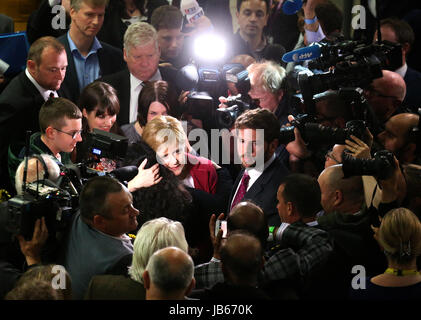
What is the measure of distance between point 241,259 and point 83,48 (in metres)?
2.63

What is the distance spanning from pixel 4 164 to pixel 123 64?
1211 millimetres

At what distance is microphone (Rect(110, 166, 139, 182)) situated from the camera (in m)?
3.61

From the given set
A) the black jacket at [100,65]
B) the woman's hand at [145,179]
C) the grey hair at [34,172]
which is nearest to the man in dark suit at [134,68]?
the black jacket at [100,65]

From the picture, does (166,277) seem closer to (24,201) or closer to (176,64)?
(24,201)

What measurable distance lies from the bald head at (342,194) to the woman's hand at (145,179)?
2.82 feet

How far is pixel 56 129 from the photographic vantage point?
3.88m

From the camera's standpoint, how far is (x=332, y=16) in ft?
15.8

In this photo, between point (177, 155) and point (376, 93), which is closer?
point (177, 155)

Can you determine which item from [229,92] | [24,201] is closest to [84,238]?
[24,201]

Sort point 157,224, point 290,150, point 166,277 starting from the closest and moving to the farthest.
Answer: point 166,277 < point 157,224 < point 290,150

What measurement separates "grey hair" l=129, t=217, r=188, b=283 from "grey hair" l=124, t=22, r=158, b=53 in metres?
1.96

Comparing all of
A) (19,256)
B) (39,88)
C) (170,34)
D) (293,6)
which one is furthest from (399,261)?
(170,34)

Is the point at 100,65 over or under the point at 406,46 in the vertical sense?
under

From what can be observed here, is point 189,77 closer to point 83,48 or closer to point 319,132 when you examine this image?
point 83,48
